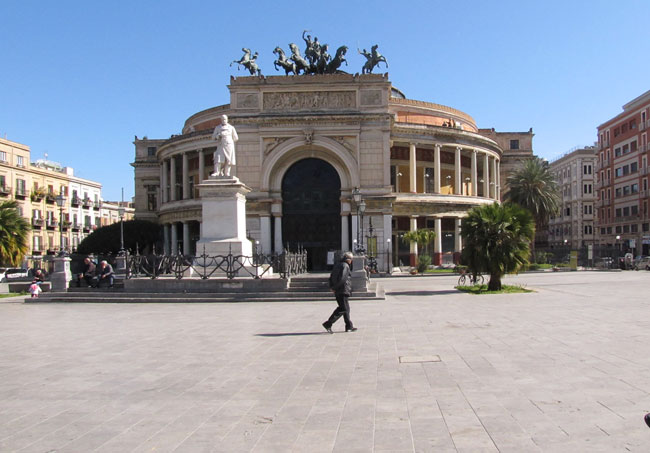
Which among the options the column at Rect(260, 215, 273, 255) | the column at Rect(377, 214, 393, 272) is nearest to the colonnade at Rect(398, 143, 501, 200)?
the column at Rect(377, 214, 393, 272)

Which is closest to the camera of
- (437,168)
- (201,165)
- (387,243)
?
(387,243)

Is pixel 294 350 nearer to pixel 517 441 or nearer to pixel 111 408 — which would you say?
pixel 111 408

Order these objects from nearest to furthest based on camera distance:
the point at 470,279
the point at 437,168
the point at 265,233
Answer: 1. the point at 470,279
2. the point at 265,233
3. the point at 437,168

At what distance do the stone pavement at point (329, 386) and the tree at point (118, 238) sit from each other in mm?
43691

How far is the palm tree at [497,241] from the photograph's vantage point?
24.2 m

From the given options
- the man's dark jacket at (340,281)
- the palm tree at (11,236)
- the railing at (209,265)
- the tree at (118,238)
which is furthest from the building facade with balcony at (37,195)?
the man's dark jacket at (340,281)

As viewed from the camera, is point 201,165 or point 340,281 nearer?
point 340,281

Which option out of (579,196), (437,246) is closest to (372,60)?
(437,246)

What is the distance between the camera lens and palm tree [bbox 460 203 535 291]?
2423 cm

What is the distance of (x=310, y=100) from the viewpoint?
4872 cm

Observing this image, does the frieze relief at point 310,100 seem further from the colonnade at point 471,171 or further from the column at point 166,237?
the column at point 166,237

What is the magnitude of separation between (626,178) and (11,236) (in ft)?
225

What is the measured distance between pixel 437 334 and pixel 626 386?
5180 millimetres

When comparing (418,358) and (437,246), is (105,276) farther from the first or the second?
(437,246)
